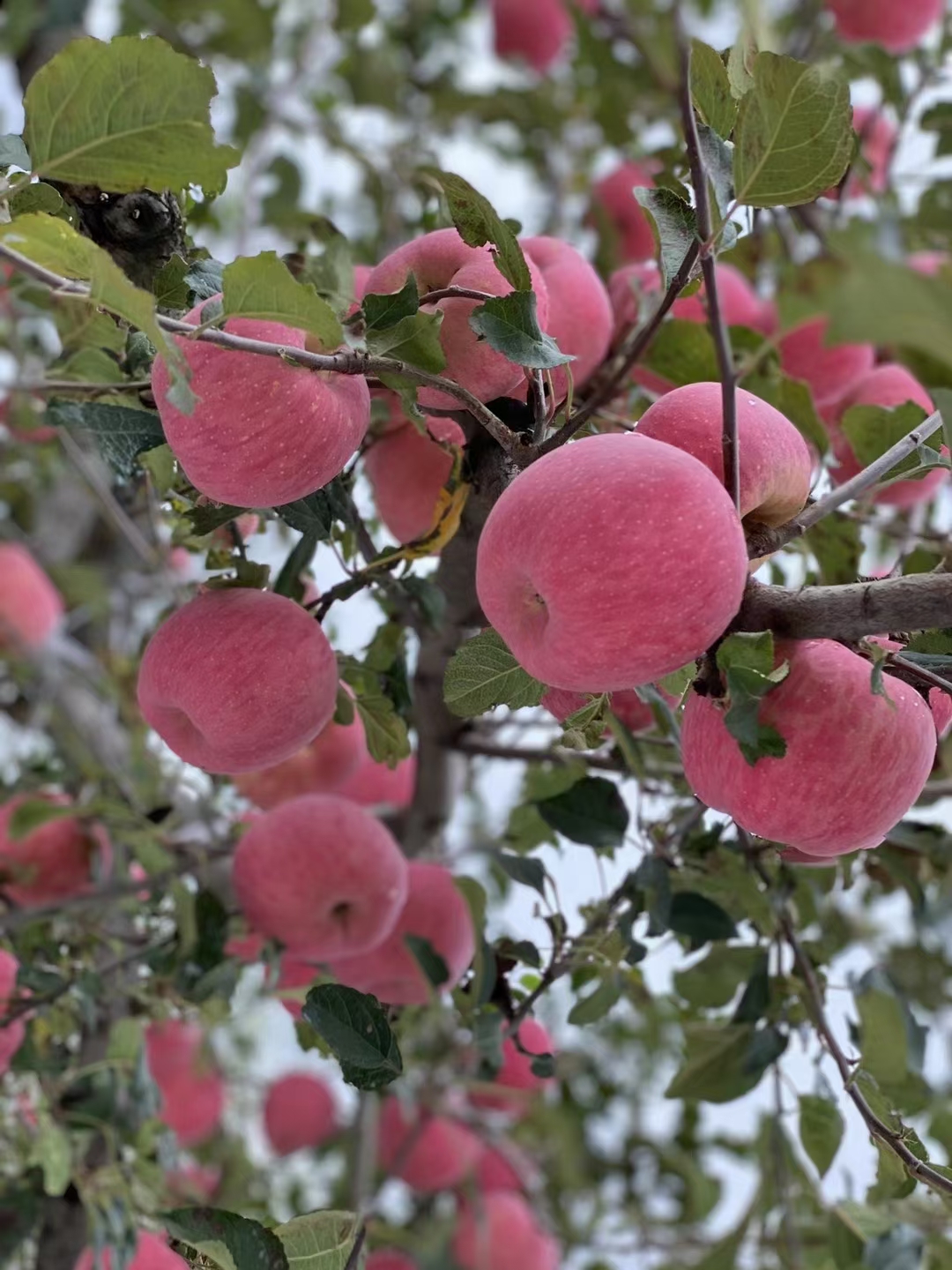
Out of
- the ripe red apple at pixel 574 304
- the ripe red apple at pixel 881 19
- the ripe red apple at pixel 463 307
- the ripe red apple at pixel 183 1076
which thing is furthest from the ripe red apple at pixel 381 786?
the ripe red apple at pixel 881 19

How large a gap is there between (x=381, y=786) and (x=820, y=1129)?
1.96 feet

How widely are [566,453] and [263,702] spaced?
0.25 metres

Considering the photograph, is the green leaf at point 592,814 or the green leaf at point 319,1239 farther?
the green leaf at point 592,814

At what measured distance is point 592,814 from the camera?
866mm

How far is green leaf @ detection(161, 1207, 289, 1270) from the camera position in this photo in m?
0.60

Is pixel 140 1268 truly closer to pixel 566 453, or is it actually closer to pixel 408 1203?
pixel 566 453

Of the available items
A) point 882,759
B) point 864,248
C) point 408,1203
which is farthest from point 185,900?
point 408,1203

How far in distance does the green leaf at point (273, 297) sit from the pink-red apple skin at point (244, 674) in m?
0.20

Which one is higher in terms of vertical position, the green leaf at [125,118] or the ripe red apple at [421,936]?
the green leaf at [125,118]

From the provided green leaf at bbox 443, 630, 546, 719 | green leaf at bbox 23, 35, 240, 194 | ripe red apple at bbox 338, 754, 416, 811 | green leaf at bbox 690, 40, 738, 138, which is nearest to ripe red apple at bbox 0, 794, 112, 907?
ripe red apple at bbox 338, 754, 416, 811

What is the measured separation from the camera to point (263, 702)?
655 millimetres

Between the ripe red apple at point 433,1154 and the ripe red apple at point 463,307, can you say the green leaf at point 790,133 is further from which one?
the ripe red apple at point 433,1154

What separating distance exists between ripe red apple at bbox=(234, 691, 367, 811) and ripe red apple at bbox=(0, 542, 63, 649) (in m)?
0.81

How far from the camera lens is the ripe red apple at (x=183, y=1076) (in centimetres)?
153
